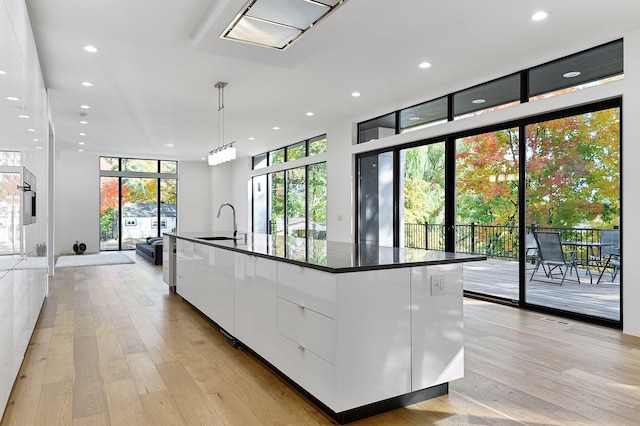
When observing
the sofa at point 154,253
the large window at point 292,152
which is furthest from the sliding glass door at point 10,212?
the large window at point 292,152

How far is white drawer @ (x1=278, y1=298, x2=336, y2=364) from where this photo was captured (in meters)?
2.19

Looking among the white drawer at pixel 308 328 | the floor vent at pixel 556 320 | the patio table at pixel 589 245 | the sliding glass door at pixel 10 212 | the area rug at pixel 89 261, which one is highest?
the sliding glass door at pixel 10 212

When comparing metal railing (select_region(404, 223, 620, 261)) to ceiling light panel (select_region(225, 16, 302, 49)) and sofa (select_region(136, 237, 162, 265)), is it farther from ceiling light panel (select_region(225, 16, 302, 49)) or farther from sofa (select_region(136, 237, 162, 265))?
sofa (select_region(136, 237, 162, 265))

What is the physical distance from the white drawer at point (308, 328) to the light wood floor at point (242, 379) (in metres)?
0.35

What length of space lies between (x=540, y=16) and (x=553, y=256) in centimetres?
248

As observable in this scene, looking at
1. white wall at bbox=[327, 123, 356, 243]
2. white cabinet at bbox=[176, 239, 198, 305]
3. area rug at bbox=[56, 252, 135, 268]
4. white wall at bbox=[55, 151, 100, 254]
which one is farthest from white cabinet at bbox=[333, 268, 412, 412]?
white wall at bbox=[55, 151, 100, 254]

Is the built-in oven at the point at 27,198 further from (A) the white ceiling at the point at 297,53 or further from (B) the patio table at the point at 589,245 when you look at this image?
(B) the patio table at the point at 589,245

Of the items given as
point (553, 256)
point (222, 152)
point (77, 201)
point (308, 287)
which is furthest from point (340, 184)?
point (77, 201)

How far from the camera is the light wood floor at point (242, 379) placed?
7.50 ft

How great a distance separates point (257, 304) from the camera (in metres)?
3.04

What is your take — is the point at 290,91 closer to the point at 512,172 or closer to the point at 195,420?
the point at 512,172

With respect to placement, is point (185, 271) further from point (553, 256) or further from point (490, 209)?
point (553, 256)

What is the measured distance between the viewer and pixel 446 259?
99.0 inches

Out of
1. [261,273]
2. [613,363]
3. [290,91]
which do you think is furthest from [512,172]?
[261,273]
